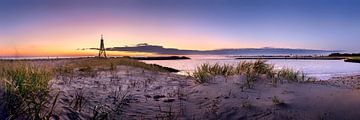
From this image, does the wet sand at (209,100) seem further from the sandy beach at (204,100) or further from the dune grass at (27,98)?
the dune grass at (27,98)

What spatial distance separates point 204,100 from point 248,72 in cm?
299

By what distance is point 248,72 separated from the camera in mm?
11867

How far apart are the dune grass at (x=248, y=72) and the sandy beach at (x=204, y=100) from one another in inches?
9.2

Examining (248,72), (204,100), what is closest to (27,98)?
(204,100)

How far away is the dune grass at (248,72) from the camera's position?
11.3m

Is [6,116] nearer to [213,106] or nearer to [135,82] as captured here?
[213,106]

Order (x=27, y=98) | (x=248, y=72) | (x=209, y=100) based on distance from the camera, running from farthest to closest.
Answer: (x=248, y=72), (x=209, y=100), (x=27, y=98)

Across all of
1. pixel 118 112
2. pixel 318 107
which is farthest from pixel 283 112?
pixel 118 112

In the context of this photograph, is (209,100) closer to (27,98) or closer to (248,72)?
(248,72)

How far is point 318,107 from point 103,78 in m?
5.82

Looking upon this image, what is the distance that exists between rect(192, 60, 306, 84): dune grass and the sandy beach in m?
0.23

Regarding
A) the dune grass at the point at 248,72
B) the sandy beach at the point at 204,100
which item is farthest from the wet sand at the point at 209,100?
the dune grass at the point at 248,72

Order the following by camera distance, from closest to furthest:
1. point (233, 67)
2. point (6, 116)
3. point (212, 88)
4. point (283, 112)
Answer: point (6, 116) → point (283, 112) → point (212, 88) → point (233, 67)

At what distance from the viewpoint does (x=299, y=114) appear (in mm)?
8188
